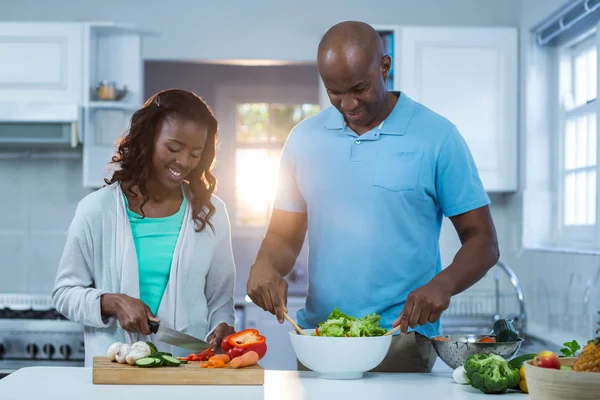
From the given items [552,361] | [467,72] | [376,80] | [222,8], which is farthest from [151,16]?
[552,361]

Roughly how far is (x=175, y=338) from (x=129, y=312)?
126 mm

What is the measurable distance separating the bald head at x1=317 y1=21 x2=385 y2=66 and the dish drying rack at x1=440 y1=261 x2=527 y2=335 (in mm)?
1926

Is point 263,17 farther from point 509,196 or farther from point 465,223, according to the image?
point 465,223

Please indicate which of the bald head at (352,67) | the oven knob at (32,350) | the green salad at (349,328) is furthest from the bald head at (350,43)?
the oven knob at (32,350)

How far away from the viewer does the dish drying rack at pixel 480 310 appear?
12.1ft

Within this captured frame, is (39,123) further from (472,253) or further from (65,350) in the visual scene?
(472,253)

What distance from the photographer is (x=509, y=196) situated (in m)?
4.21

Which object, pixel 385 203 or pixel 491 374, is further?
pixel 385 203

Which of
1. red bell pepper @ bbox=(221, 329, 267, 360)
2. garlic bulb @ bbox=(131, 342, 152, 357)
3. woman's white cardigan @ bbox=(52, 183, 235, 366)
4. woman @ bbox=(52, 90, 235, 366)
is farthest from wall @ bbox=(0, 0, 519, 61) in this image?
garlic bulb @ bbox=(131, 342, 152, 357)

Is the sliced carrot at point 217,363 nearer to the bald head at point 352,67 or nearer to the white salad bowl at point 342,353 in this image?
the white salad bowl at point 342,353

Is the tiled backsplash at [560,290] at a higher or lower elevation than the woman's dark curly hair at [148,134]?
lower

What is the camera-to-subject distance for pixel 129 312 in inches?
77.2

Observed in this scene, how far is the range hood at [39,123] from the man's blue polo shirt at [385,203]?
2.23 meters

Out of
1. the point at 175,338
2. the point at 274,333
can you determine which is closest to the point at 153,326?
the point at 175,338
